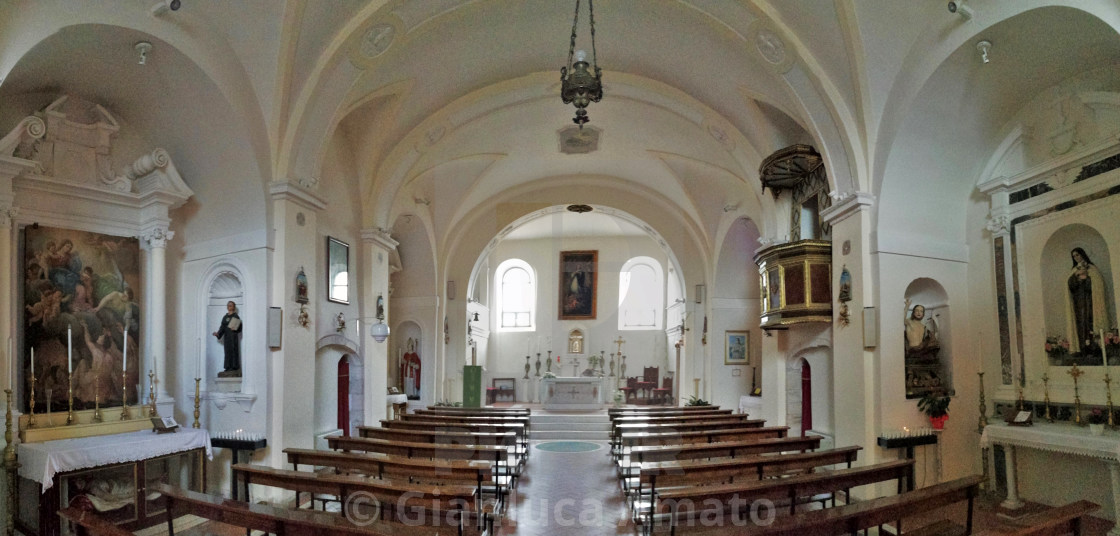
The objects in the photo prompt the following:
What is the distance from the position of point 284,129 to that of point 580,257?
15949 millimetres

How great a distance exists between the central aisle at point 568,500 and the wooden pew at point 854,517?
2.38 metres

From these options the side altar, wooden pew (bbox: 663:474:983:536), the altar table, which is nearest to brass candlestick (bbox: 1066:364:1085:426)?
the altar table

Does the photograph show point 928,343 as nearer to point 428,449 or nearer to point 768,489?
point 768,489

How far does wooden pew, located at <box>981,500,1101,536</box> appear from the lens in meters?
3.81

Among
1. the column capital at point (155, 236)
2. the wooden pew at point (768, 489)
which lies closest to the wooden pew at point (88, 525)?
the wooden pew at point (768, 489)

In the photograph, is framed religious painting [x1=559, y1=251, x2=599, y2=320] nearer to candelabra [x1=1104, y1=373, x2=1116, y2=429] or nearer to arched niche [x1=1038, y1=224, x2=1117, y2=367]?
arched niche [x1=1038, y1=224, x2=1117, y2=367]

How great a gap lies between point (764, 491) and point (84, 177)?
25.7 feet

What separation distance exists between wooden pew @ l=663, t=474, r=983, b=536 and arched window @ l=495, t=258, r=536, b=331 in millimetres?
19403

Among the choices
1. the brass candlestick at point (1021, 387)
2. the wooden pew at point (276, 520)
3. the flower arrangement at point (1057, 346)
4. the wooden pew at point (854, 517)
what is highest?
the flower arrangement at point (1057, 346)

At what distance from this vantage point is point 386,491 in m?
5.24

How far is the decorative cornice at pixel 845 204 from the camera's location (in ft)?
26.5

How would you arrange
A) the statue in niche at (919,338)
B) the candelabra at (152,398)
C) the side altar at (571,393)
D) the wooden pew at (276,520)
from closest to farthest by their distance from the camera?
the wooden pew at (276,520)
the candelabra at (152,398)
the statue in niche at (919,338)
the side altar at (571,393)

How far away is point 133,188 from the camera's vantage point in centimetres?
800

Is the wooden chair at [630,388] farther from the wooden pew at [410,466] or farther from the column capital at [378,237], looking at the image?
the wooden pew at [410,466]
